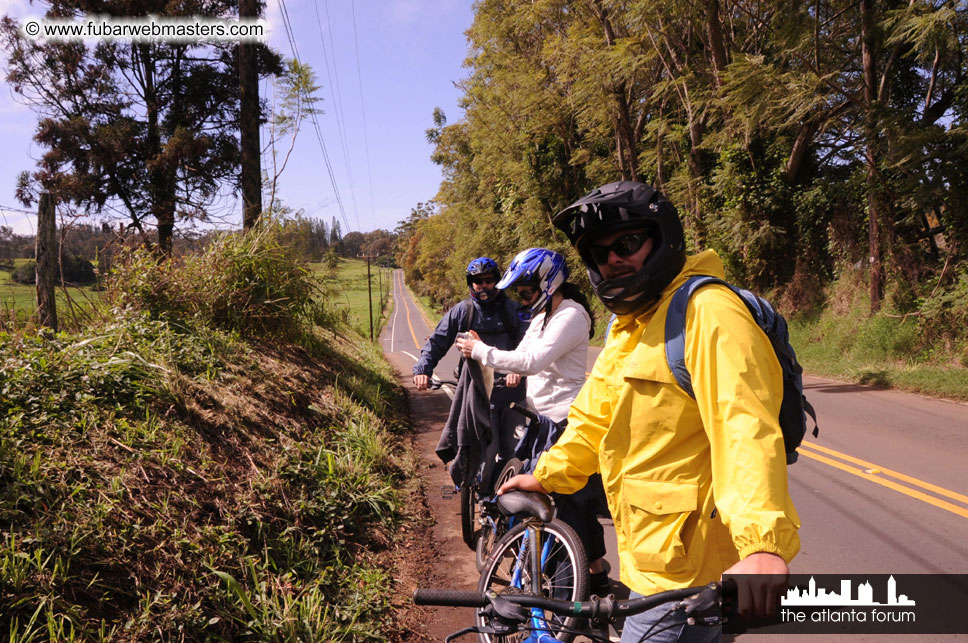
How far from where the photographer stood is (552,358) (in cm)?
359

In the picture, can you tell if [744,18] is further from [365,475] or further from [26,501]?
[26,501]

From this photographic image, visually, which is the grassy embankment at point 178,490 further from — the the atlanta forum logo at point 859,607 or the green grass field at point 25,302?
the the atlanta forum logo at point 859,607

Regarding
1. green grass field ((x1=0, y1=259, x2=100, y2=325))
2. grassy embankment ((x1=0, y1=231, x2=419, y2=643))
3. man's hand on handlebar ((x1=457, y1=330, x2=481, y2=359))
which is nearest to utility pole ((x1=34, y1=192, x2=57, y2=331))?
green grass field ((x1=0, y1=259, x2=100, y2=325))

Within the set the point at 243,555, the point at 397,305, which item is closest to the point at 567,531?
the point at 243,555

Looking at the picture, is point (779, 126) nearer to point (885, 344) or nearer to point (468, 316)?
point (885, 344)

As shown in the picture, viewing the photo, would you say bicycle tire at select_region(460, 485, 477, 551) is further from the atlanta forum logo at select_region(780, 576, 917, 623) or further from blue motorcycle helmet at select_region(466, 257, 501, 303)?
the atlanta forum logo at select_region(780, 576, 917, 623)

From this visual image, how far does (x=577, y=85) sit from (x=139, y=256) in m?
17.0

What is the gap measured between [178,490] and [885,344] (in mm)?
13933

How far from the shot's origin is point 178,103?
17.5m

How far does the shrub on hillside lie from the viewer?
630 centimetres

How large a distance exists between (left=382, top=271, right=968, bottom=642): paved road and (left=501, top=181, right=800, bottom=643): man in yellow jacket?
2576 millimetres

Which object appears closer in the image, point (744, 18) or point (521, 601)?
point (521, 601)

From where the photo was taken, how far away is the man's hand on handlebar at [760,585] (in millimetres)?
1300

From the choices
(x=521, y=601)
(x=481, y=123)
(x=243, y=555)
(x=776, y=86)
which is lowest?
(x=243, y=555)
